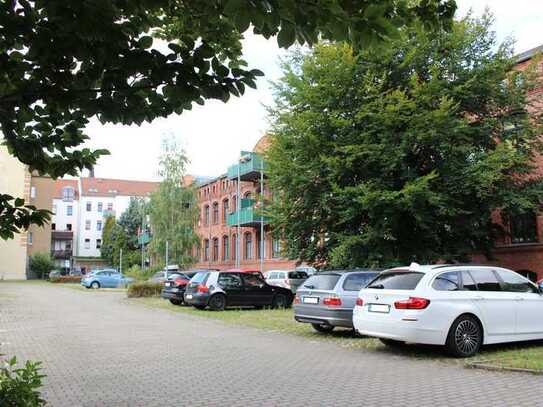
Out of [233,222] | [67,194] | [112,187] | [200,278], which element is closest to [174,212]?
[233,222]

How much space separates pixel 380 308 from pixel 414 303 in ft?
2.59

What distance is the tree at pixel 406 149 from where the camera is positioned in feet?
65.9

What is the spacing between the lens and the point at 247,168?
45.5m

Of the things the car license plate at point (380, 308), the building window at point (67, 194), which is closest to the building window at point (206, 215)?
the building window at point (67, 194)

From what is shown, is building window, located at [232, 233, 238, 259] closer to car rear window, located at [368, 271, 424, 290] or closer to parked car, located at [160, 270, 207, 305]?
parked car, located at [160, 270, 207, 305]

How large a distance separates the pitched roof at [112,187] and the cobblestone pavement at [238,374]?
3741 inches

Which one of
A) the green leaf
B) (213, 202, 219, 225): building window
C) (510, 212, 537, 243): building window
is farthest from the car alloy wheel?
(213, 202, 219, 225): building window

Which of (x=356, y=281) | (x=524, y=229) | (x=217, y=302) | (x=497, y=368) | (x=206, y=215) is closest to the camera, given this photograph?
(x=497, y=368)

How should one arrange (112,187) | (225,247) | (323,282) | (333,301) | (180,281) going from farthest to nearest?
(112,187)
(225,247)
(180,281)
(323,282)
(333,301)

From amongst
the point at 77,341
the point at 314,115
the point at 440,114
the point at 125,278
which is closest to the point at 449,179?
the point at 440,114

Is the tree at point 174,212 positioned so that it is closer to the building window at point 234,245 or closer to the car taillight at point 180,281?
the building window at point 234,245

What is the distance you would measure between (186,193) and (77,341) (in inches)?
1339

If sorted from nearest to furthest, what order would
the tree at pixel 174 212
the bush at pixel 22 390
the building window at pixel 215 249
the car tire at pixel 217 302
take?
the bush at pixel 22 390 < the car tire at pixel 217 302 < the tree at pixel 174 212 < the building window at pixel 215 249

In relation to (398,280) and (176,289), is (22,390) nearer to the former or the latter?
(398,280)
